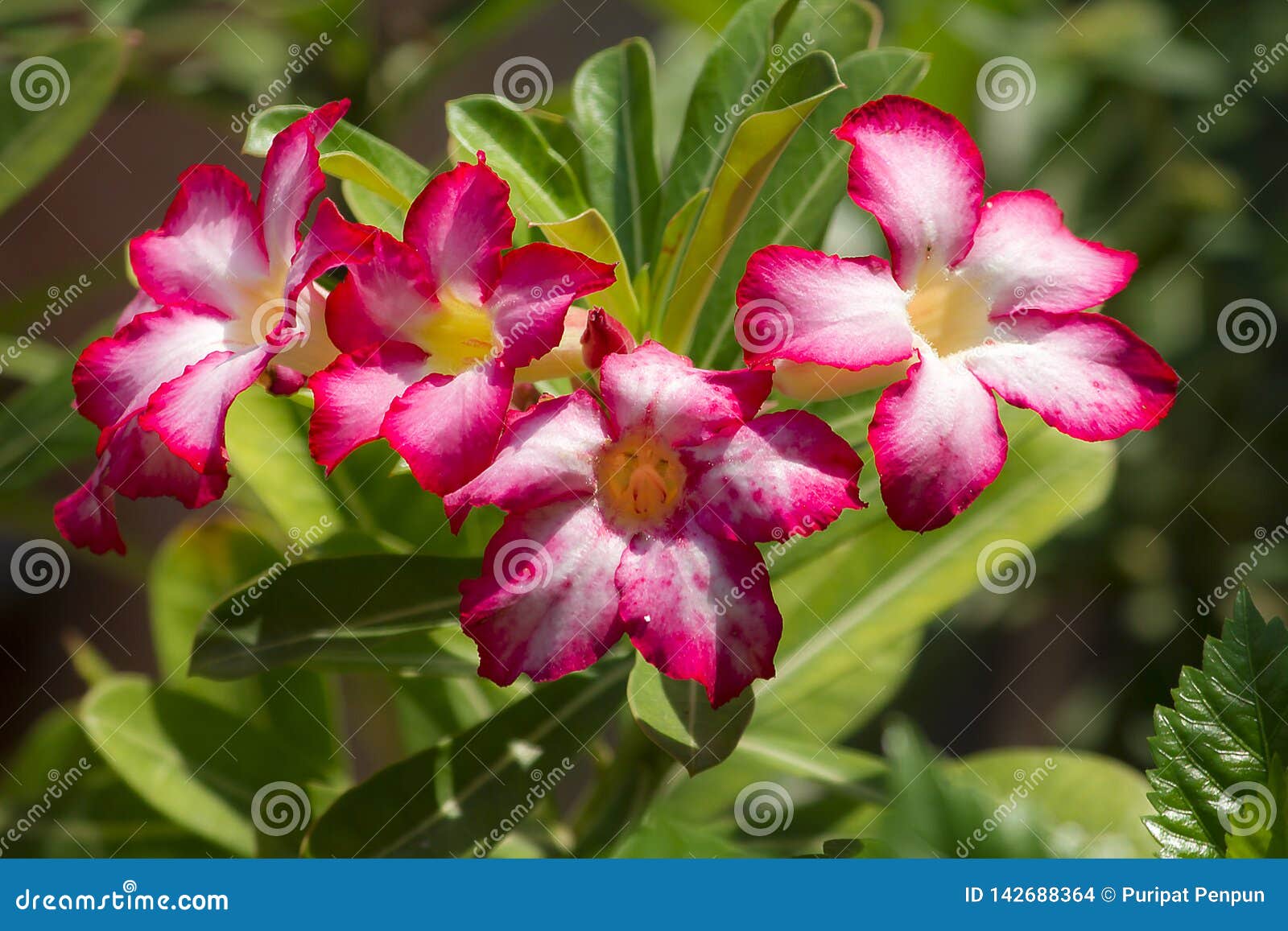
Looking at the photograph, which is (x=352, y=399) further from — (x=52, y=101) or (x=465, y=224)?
(x=52, y=101)

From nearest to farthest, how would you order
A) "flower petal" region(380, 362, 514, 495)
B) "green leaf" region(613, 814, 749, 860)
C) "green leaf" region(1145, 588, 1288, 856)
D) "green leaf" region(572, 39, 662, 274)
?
"flower petal" region(380, 362, 514, 495)
"green leaf" region(1145, 588, 1288, 856)
"green leaf" region(613, 814, 749, 860)
"green leaf" region(572, 39, 662, 274)

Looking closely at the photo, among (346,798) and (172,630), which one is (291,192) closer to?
(346,798)

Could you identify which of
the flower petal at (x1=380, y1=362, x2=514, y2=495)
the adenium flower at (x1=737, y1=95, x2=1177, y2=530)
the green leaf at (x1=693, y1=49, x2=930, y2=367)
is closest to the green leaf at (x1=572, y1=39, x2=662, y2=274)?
the green leaf at (x1=693, y1=49, x2=930, y2=367)

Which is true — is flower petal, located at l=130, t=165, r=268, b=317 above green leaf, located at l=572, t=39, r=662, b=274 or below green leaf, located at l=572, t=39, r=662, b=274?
below

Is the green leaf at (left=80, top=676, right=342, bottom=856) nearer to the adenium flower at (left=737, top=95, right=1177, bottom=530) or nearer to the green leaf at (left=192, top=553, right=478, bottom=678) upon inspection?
the green leaf at (left=192, top=553, right=478, bottom=678)

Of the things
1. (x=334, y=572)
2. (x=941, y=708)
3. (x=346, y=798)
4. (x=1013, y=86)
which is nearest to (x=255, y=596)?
(x=334, y=572)

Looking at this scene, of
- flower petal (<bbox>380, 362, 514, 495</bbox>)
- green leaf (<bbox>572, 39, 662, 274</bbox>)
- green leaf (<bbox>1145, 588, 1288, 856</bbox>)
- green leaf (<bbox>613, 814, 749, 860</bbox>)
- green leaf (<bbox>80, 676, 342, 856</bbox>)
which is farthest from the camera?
green leaf (<bbox>80, 676, 342, 856</bbox>)

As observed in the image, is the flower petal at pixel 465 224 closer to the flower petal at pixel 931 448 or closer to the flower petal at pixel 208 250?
the flower petal at pixel 208 250
